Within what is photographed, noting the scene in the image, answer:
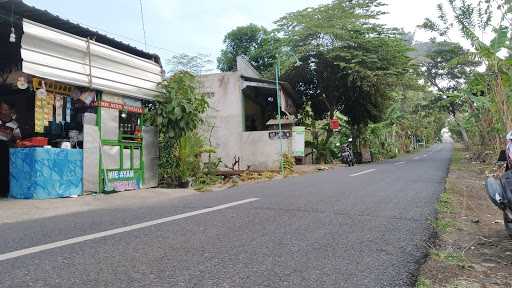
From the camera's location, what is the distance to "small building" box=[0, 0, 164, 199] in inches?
316

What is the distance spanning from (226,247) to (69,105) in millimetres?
6645

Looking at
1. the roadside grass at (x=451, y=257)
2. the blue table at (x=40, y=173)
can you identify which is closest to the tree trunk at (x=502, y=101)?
the roadside grass at (x=451, y=257)

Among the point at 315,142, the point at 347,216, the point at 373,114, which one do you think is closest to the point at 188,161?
the point at 347,216

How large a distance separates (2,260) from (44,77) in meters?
5.28

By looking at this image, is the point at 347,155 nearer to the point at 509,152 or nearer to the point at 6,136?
the point at 6,136

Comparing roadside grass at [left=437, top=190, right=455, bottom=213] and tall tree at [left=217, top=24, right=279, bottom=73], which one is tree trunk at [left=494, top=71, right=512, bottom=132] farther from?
tall tree at [left=217, top=24, right=279, bottom=73]

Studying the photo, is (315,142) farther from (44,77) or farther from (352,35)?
Result: (44,77)

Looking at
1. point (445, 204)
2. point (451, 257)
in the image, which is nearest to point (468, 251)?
point (451, 257)

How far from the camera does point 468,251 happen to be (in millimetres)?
3969

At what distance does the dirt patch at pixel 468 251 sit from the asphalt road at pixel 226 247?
0.48 feet

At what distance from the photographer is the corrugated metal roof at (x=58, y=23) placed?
7410mm

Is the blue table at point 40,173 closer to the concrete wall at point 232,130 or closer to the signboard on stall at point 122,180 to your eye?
the signboard on stall at point 122,180

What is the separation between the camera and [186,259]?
344cm

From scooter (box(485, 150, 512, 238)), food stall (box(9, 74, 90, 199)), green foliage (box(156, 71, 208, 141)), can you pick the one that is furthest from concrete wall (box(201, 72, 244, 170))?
scooter (box(485, 150, 512, 238))
